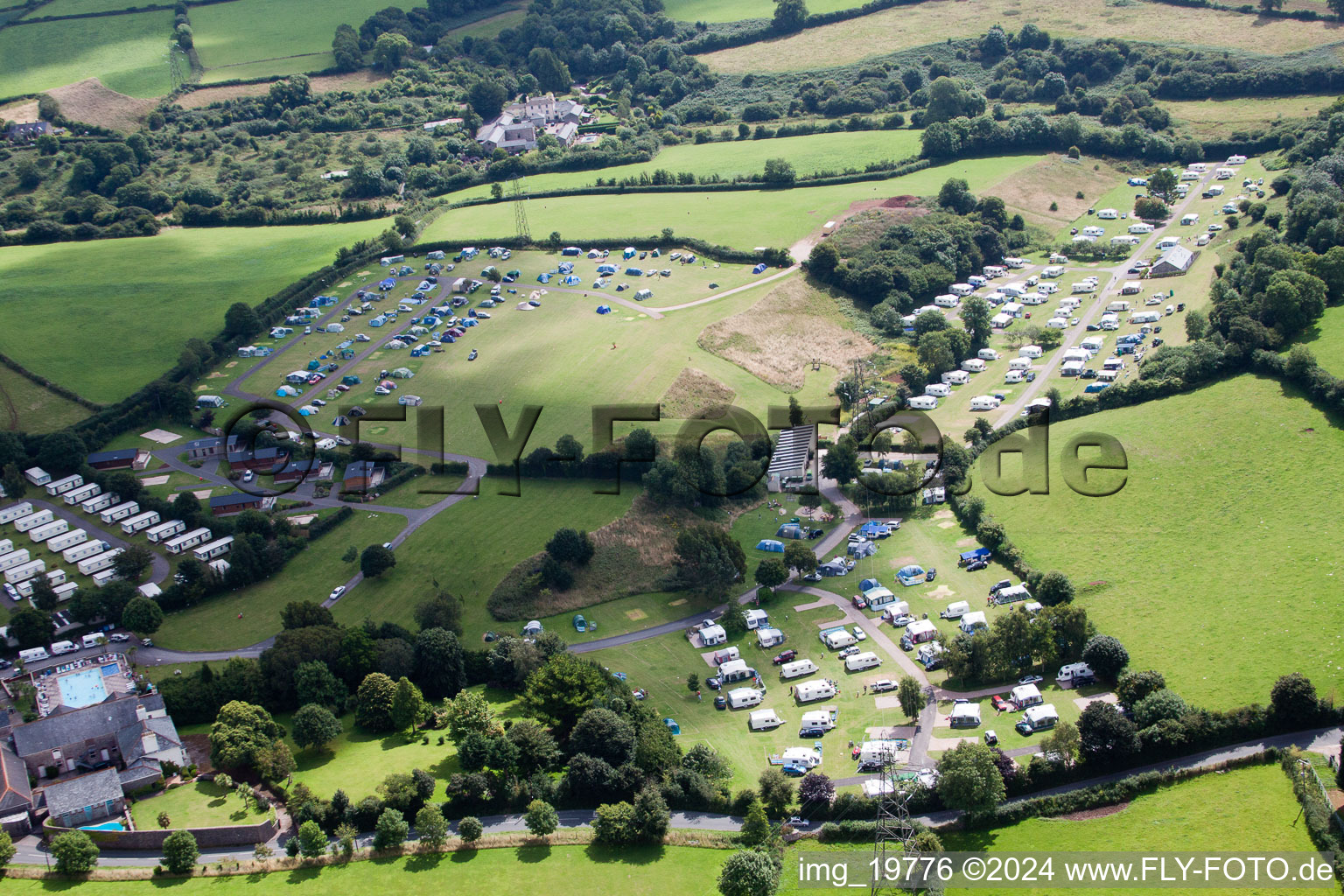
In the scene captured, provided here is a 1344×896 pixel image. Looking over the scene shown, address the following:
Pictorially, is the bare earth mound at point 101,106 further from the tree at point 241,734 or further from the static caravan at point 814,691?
the static caravan at point 814,691

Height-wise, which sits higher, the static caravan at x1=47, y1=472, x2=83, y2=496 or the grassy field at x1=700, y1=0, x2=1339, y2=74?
the grassy field at x1=700, y1=0, x2=1339, y2=74

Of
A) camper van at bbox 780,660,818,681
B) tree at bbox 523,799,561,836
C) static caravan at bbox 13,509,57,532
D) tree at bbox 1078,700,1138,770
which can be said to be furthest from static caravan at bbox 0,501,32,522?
tree at bbox 1078,700,1138,770

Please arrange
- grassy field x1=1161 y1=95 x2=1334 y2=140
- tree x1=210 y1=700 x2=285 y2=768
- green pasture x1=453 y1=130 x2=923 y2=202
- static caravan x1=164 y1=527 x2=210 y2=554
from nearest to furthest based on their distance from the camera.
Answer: tree x1=210 y1=700 x2=285 y2=768 → static caravan x1=164 y1=527 x2=210 y2=554 → grassy field x1=1161 y1=95 x2=1334 y2=140 → green pasture x1=453 y1=130 x2=923 y2=202

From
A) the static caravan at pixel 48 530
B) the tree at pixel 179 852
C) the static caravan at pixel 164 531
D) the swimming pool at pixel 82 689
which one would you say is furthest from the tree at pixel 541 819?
the static caravan at pixel 48 530

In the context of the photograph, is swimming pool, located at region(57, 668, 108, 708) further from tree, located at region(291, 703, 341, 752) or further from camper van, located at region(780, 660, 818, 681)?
camper van, located at region(780, 660, 818, 681)

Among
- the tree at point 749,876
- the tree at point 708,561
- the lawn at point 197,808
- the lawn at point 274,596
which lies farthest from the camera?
the tree at point 708,561

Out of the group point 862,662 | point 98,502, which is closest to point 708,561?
point 862,662

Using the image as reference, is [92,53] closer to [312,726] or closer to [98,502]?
[98,502]
